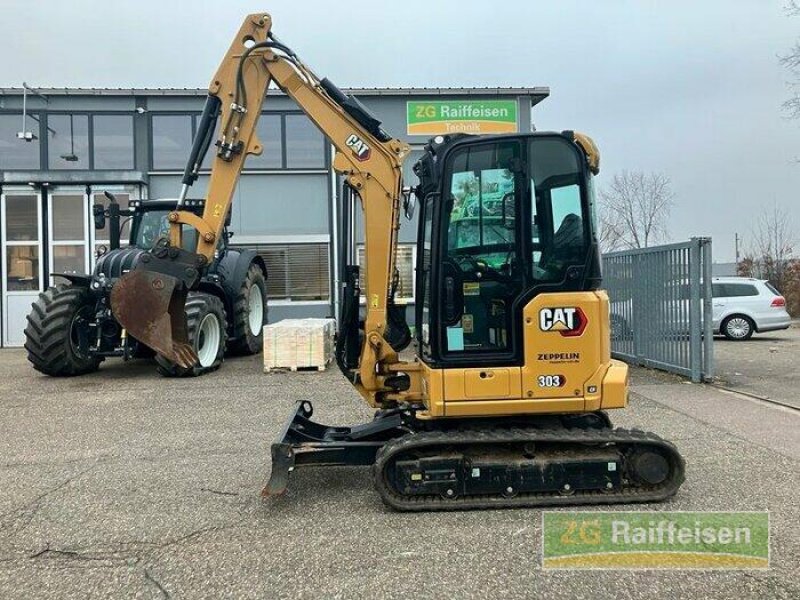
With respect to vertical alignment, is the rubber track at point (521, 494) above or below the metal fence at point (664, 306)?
below

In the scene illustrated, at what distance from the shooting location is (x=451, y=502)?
434 centimetres

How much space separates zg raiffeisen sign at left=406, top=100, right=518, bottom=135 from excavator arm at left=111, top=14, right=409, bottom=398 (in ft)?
37.9

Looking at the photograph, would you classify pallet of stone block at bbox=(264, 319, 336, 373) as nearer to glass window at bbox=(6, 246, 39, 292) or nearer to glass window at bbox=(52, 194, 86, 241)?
glass window at bbox=(52, 194, 86, 241)

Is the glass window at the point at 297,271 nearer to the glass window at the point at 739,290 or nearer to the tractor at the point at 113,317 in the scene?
the tractor at the point at 113,317

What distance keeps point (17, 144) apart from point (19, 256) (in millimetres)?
3046

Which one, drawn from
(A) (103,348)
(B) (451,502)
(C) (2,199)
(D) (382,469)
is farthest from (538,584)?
(C) (2,199)

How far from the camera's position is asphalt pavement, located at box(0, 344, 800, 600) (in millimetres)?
3400

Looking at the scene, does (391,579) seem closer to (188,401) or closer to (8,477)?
(8,477)

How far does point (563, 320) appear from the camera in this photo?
14.8 feet

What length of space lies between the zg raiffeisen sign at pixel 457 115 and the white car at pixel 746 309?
7.08 m

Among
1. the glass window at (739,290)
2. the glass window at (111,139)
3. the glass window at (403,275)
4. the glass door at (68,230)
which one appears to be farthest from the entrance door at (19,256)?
the glass window at (739,290)

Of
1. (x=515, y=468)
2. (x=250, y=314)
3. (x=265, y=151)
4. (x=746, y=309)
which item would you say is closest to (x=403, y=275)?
(x=515, y=468)

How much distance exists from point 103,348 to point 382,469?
25.8ft

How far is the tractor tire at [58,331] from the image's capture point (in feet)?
32.0
